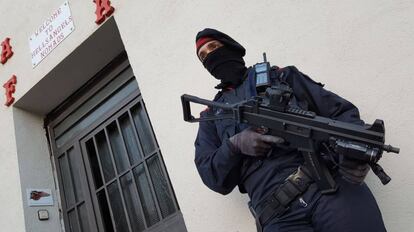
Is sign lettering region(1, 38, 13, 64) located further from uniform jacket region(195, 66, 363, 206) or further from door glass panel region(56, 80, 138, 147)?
uniform jacket region(195, 66, 363, 206)

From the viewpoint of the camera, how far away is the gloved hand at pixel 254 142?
5.94 feet

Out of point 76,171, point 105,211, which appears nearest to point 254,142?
point 105,211

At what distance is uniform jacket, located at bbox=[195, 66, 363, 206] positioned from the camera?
1.89 metres

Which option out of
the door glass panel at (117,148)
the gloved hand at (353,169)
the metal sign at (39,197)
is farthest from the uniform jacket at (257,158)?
the metal sign at (39,197)

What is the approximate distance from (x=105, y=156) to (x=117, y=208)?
503 millimetres

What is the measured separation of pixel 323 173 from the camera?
1751mm

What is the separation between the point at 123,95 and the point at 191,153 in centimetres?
135

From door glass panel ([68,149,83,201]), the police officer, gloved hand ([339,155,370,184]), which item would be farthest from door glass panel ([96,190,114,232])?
gloved hand ([339,155,370,184])

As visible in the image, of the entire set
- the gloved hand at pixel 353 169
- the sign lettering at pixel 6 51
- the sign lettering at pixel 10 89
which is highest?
the sign lettering at pixel 6 51

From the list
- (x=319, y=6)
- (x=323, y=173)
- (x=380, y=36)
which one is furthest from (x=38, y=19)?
(x=323, y=173)

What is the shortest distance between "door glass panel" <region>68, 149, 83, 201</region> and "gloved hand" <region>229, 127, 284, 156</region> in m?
2.85

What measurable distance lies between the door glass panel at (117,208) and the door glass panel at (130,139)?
11.6 inches

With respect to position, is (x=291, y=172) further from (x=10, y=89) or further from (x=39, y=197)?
(x=10, y=89)

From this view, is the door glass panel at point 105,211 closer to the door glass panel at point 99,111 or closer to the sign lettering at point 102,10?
the door glass panel at point 99,111
